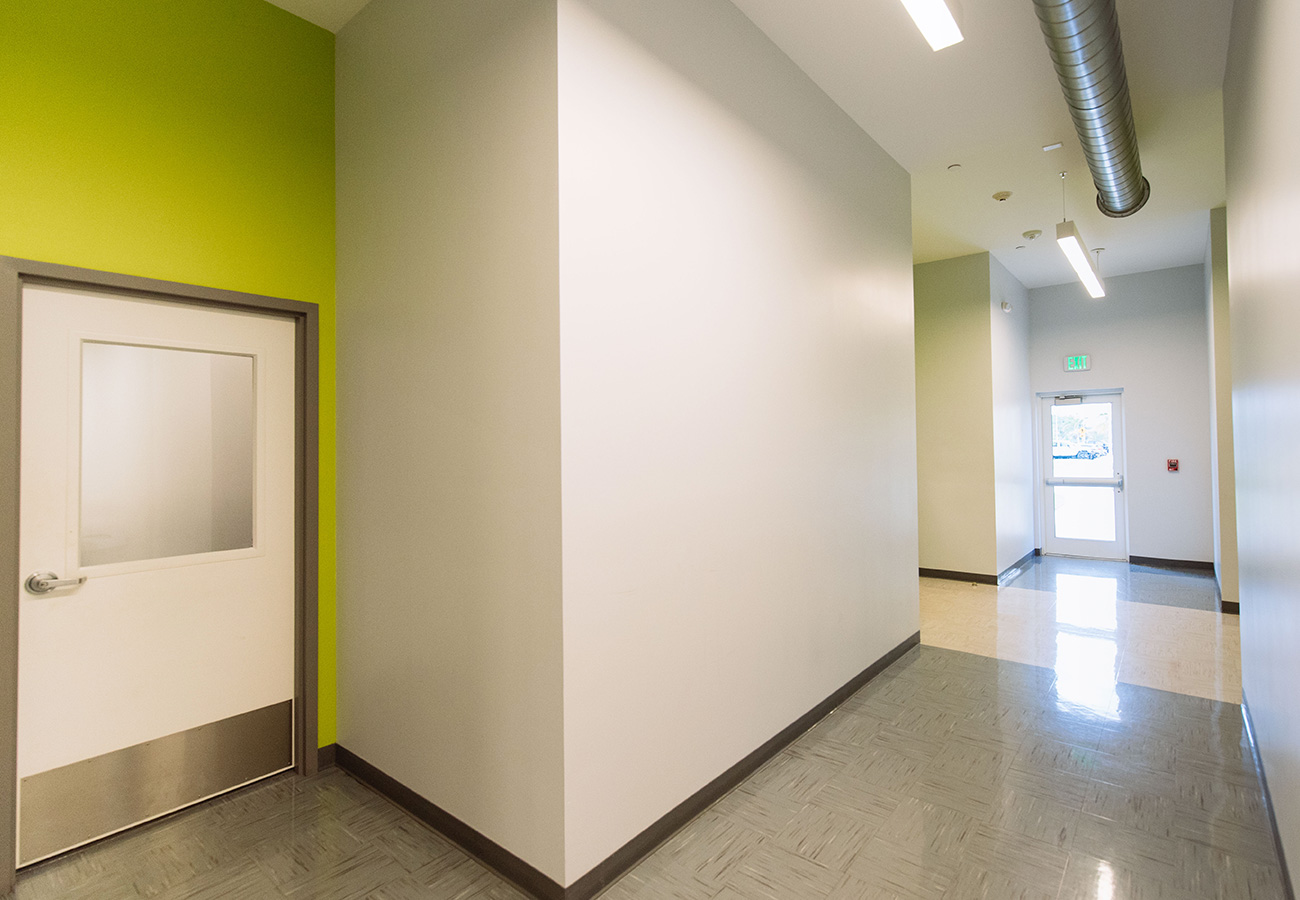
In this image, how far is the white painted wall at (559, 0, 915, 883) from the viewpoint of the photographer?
2041mm

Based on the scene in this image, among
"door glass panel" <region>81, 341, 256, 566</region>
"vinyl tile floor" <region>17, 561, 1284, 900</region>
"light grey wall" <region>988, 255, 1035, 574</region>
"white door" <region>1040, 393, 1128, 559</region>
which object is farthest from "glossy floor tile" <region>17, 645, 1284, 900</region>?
"white door" <region>1040, 393, 1128, 559</region>

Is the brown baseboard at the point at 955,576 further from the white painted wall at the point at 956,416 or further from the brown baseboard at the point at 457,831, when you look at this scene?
the brown baseboard at the point at 457,831

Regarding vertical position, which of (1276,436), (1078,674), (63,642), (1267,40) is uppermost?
(1267,40)

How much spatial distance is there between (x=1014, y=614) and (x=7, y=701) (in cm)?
611

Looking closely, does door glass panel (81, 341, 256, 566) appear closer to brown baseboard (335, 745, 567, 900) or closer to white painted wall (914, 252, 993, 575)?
brown baseboard (335, 745, 567, 900)

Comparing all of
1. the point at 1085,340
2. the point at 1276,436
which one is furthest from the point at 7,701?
the point at 1085,340

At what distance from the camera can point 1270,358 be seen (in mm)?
2043

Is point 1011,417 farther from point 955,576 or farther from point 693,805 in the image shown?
point 693,805

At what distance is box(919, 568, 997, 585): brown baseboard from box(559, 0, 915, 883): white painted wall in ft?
10.9

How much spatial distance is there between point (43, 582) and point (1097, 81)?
14.7ft

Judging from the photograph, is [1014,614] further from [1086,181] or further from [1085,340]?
[1085,340]

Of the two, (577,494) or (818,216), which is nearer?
(577,494)

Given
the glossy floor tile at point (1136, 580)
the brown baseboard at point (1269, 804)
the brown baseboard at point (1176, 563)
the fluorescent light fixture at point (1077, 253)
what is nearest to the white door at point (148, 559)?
the brown baseboard at point (1269, 804)

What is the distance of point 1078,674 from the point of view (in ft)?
12.8
